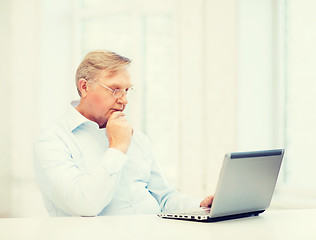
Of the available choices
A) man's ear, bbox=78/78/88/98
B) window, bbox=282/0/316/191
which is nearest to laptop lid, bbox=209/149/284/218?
man's ear, bbox=78/78/88/98

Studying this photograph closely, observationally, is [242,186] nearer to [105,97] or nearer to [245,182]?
[245,182]

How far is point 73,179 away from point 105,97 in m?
0.44

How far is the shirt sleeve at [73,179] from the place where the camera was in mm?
1754

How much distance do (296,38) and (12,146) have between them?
7.63 feet

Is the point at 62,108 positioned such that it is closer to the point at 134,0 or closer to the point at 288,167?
the point at 134,0

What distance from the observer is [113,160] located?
6.01 ft

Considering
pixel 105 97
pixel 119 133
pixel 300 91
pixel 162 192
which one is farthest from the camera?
pixel 300 91

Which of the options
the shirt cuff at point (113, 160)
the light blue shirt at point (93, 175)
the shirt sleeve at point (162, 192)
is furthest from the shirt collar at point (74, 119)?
the shirt sleeve at point (162, 192)

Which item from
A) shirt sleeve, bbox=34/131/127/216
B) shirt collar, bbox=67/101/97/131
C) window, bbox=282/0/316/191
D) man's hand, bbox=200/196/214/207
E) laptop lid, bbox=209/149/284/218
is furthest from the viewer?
window, bbox=282/0/316/191

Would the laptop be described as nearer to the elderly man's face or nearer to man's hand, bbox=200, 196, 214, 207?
man's hand, bbox=200, 196, 214, 207

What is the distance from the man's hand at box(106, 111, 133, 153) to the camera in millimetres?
1915

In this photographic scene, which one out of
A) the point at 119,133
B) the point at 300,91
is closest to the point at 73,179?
the point at 119,133

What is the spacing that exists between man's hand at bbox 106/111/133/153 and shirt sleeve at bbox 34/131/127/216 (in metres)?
0.06

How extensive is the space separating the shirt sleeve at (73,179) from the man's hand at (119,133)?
58 mm
